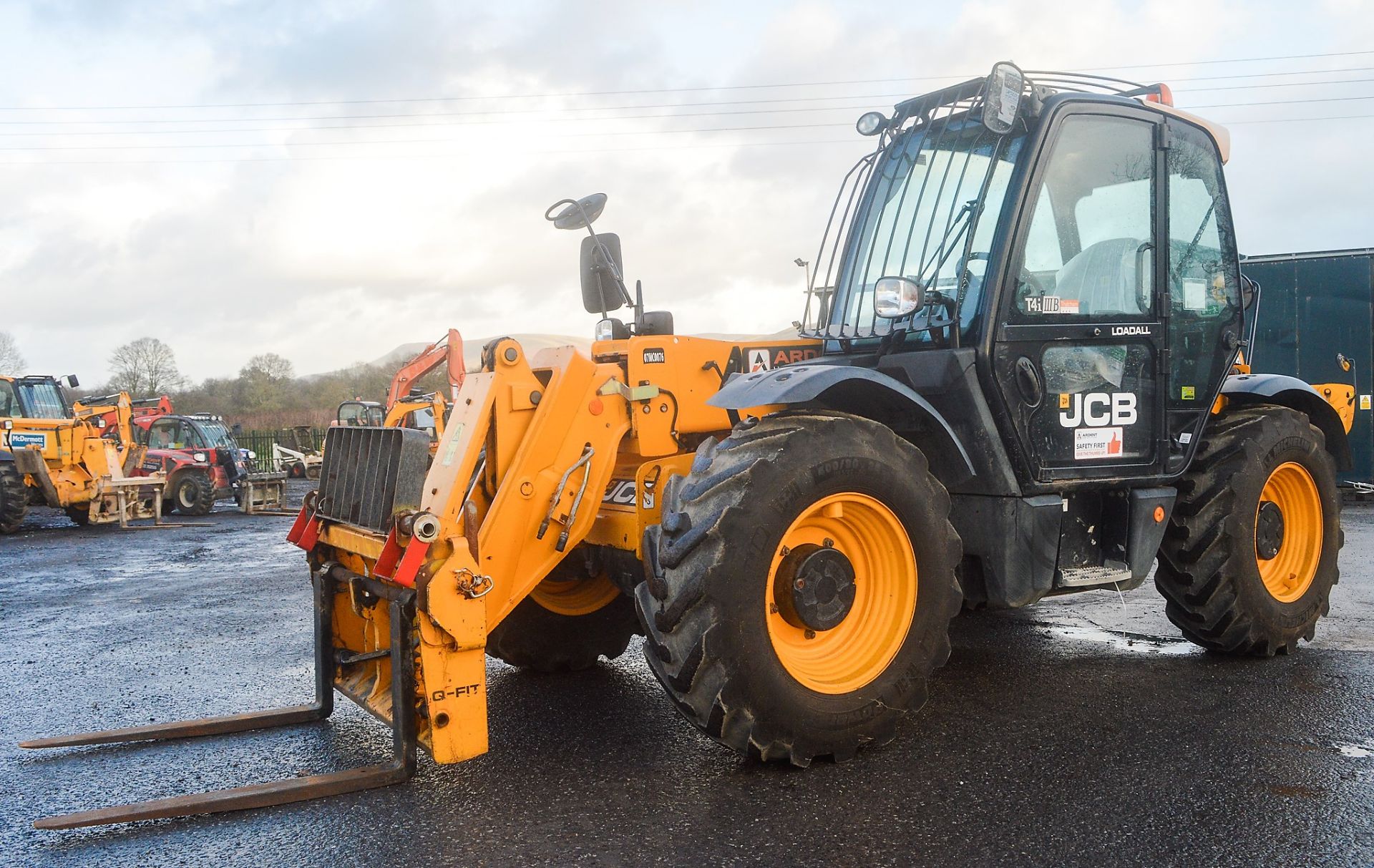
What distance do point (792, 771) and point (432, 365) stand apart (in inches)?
353

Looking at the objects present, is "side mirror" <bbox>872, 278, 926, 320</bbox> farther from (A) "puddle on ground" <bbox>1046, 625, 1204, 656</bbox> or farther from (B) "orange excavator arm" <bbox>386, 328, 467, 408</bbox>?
(B) "orange excavator arm" <bbox>386, 328, 467, 408</bbox>

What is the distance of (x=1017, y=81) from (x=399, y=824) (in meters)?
3.88

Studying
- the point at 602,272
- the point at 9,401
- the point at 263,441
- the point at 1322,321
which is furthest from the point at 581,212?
the point at 263,441

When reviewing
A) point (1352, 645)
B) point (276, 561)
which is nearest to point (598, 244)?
point (1352, 645)

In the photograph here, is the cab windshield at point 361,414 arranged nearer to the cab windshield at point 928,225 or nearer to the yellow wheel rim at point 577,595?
the yellow wheel rim at point 577,595

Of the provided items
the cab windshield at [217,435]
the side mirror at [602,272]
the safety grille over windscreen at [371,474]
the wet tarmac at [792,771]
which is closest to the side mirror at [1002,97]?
the side mirror at [602,272]

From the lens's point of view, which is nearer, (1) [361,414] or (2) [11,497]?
(2) [11,497]

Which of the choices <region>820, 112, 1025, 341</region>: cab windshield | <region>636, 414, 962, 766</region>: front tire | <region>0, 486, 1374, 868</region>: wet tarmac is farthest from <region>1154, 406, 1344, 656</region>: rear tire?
<region>636, 414, 962, 766</region>: front tire

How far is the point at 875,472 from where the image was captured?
3922mm

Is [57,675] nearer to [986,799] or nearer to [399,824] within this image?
[399,824]

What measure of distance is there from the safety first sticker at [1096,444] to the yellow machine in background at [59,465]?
1780 cm

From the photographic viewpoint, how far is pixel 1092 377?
193 inches

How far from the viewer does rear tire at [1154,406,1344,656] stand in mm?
5227

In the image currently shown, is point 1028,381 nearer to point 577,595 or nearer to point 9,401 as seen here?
point 577,595
